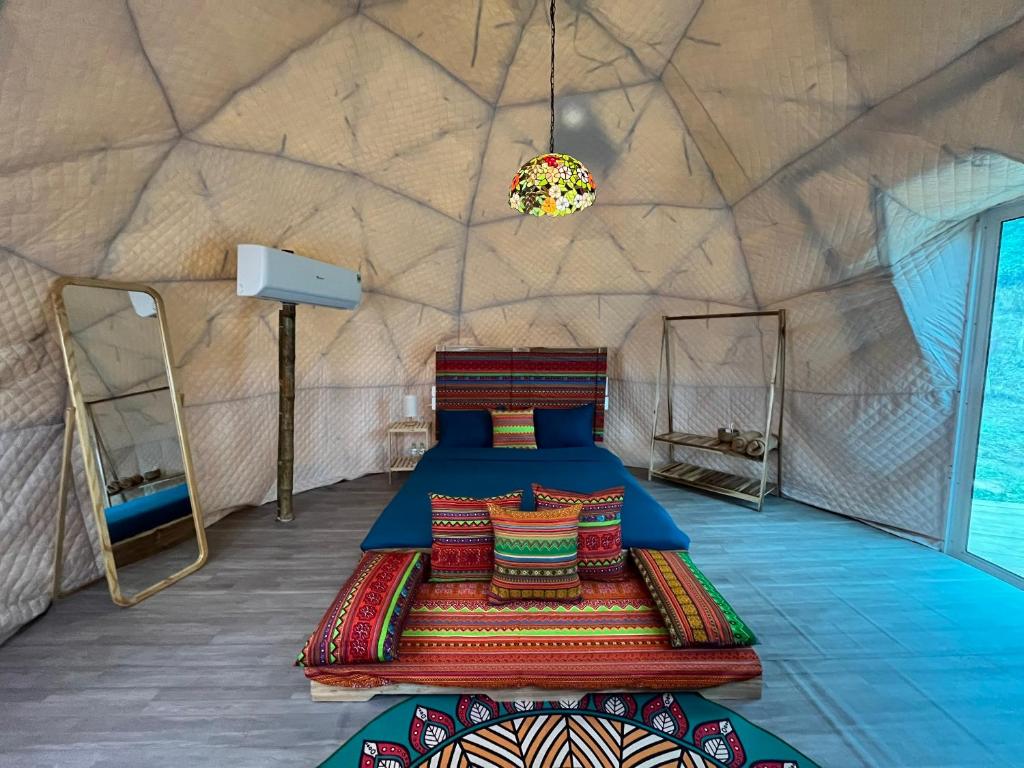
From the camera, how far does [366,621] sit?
2150 millimetres

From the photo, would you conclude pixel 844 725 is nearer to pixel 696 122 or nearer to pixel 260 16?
pixel 696 122

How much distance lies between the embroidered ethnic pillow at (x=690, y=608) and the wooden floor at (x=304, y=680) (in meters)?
0.31

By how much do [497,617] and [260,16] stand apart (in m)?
3.67

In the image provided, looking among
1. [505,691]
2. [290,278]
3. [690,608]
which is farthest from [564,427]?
[505,691]

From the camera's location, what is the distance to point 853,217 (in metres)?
3.54

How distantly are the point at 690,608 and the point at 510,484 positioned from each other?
1714 mm

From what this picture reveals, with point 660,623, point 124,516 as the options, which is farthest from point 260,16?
point 660,623

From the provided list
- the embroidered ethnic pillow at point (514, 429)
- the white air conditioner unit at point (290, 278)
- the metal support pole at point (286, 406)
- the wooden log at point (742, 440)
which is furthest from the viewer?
the embroidered ethnic pillow at point (514, 429)

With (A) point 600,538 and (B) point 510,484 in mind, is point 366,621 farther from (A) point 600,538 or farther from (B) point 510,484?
(B) point 510,484

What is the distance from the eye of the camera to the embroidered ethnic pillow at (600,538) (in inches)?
105

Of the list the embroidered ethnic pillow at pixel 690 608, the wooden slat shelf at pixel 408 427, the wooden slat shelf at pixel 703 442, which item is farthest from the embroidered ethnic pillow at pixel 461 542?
the wooden slat shelf at pixel 703 442

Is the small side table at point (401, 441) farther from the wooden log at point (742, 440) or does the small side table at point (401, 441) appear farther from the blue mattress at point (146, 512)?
the wooden log at point (742, 440)

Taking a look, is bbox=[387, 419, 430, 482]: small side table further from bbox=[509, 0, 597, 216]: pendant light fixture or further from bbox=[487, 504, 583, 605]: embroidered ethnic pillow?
bbox=[509, 0, 597, 216]: pendant light fixture

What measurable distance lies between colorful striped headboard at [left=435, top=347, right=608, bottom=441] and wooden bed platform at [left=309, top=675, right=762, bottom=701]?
3.42 meters
